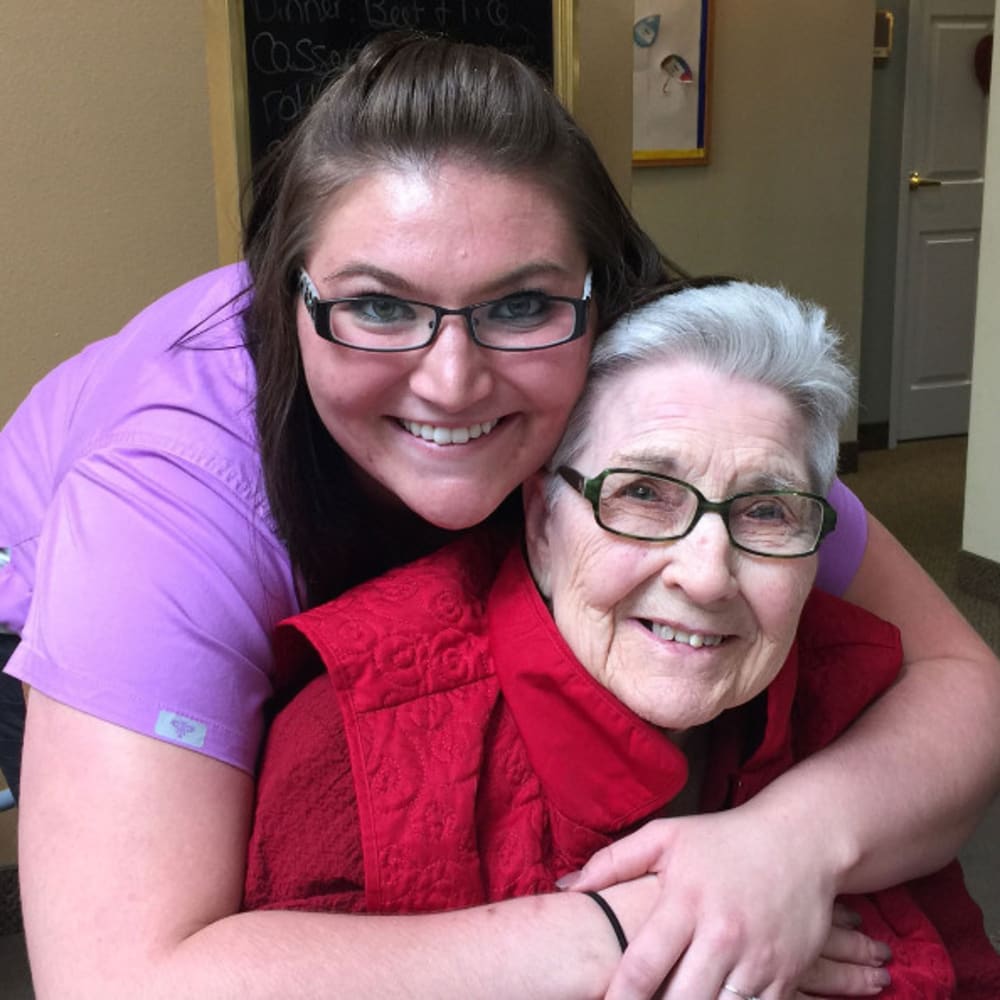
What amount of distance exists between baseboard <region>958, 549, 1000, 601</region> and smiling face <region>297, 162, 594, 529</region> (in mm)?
3471

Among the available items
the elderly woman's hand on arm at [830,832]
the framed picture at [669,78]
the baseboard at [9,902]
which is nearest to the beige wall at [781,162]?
the framed picture at [669,78]

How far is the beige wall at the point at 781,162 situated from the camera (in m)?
5.52

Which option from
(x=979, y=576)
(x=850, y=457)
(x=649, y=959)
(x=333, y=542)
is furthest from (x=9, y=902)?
(x=850, y=457)

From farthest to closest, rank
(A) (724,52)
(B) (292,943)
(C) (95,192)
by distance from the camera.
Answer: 1. (A) (724,52)
2. (C) (95,192)
3. (B) (292,943)

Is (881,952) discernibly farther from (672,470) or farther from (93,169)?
(93,169)

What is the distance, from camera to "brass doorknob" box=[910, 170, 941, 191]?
6156 mm

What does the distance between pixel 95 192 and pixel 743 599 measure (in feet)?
6.07

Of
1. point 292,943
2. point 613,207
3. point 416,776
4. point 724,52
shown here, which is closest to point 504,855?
point 416,776

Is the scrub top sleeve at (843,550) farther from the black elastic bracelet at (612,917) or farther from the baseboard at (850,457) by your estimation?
the baseboard at (850,457)

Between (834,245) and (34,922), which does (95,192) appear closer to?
(34,922)

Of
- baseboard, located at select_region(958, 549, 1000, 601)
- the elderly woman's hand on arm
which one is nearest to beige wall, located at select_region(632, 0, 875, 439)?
baseboard, located at select_region(958, 549, 1000, 601)

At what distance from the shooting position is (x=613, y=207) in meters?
1.27

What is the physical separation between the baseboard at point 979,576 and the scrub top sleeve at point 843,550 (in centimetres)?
300

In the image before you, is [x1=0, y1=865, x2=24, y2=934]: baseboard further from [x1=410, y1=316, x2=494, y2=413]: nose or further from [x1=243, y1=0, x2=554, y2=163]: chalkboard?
[x1=410, y1=316, x2=494, y2=413]: nose
